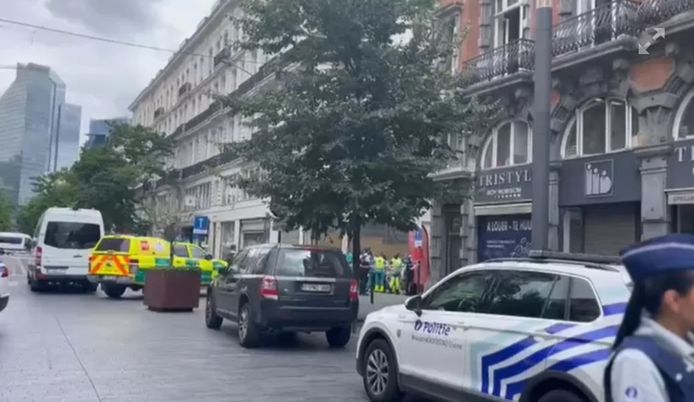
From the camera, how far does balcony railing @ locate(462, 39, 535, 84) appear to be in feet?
61.0

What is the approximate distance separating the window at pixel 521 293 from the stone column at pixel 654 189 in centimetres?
935

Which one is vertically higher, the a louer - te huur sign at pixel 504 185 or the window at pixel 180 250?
the a louer - te huur sign at pixel 504 185

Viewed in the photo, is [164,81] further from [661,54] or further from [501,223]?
[661,54]

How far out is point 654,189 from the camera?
15.0 m

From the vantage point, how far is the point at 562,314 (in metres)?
5.98

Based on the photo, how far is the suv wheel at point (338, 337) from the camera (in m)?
13.0

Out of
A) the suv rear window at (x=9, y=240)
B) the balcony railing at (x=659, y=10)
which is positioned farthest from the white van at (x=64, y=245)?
the suv rear window at (x=9, y=240)

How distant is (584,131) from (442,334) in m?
11.9

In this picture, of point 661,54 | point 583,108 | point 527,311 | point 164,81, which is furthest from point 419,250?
point 164,81

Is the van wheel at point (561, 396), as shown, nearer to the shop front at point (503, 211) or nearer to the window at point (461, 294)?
the window at point (461, 294)

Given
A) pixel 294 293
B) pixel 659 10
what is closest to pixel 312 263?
pixel 294 293

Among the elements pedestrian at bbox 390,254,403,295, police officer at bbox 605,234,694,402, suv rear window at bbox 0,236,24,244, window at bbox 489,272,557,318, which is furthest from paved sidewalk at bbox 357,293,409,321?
suv rear window at bbox 0,236,24,244

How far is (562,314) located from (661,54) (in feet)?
36.6

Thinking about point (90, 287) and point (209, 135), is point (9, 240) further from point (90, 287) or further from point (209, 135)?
point (90, 287)
